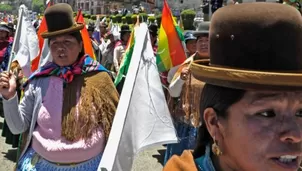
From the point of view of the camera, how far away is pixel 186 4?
70125mm

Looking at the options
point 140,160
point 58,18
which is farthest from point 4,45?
point 58,18

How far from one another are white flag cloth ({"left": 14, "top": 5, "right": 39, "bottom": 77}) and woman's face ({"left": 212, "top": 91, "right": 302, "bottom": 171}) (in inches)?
111

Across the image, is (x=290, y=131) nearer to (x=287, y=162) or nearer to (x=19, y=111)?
(x=287, y=162)

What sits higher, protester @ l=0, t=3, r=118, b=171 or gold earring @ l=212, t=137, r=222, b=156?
gold earring @ l=212, t=137, r=222, b=156

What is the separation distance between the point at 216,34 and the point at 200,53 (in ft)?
8.43

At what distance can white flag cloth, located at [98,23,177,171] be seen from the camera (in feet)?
7.39

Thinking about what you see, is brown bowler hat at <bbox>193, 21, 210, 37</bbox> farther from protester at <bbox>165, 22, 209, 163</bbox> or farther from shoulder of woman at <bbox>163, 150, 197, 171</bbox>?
shoulder of woman at <bbox>163, 150, 197, 171</bbox>

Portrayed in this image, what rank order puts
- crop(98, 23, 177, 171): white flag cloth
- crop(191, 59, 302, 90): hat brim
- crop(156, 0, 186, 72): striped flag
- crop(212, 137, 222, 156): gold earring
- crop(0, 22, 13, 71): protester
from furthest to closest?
1. crop(0, 22, 13, 71): protester
2. crop(156, 0, 186, 72): striped flag
3. crop(98, 23, 177, 171): white flag cloth
4. crop(212, 137, 222, 156): gold earring
5. crop(191, 59, 302, 90): hat brim

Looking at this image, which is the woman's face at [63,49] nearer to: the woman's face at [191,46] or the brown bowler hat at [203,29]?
the brown bowler hat at [203,29]

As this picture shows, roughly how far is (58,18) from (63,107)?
59 cm

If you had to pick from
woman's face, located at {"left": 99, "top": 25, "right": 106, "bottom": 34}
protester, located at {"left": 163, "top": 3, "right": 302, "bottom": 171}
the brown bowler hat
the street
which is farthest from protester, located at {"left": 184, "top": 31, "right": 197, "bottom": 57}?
woman's face, located at {"left": 99, "top": 25, "right": 106, "bottom": 34}

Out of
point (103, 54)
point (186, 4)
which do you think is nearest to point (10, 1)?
point (186, 4)

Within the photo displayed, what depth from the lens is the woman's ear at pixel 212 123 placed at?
151 cm

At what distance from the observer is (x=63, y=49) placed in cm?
305
